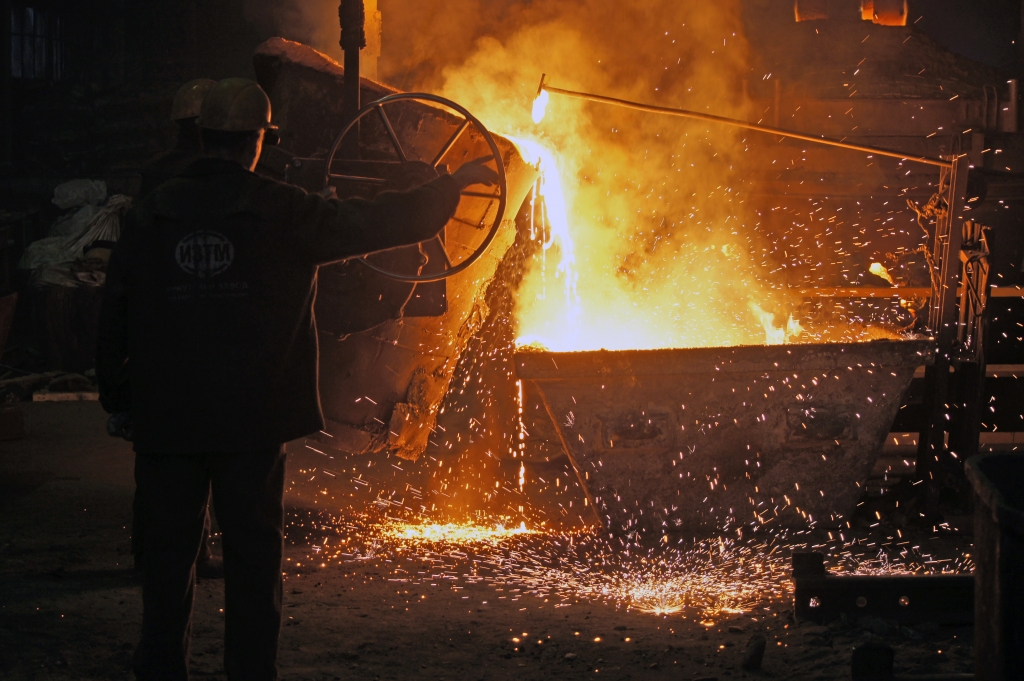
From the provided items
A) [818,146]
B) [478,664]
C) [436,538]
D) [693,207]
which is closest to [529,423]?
[436,538]

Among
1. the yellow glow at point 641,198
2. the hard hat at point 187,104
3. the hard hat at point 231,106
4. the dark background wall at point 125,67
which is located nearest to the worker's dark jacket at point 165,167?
the hard hat at point 187,104

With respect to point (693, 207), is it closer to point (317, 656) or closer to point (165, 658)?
point (317, 656)

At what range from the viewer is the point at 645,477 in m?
4.06

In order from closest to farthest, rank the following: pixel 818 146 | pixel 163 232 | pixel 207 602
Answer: pixel 163 232, pixel 207 602, pixel 818 146

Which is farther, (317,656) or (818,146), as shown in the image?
(818,146)

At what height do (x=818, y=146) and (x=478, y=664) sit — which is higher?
(x=818, y=146)

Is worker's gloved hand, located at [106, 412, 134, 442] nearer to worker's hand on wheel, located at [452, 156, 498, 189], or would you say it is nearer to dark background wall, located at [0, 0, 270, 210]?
worker's hand on wheel, located at [452, 156, 498, 189]

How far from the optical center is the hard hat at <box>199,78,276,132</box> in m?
2.18

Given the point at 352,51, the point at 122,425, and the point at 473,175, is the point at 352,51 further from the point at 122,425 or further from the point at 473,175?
the point at 122,425

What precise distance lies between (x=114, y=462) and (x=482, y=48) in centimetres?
412

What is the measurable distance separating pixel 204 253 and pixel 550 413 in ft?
7.16

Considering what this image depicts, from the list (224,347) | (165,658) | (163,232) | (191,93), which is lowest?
(165,658)

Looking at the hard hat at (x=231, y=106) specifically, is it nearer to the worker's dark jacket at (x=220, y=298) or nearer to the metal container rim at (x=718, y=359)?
the worker's dark jacket at (x=220, y=298)

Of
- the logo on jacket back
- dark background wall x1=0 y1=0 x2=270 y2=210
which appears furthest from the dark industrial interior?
dark background wall x1=0 y1=0 x2=270 y2=210
